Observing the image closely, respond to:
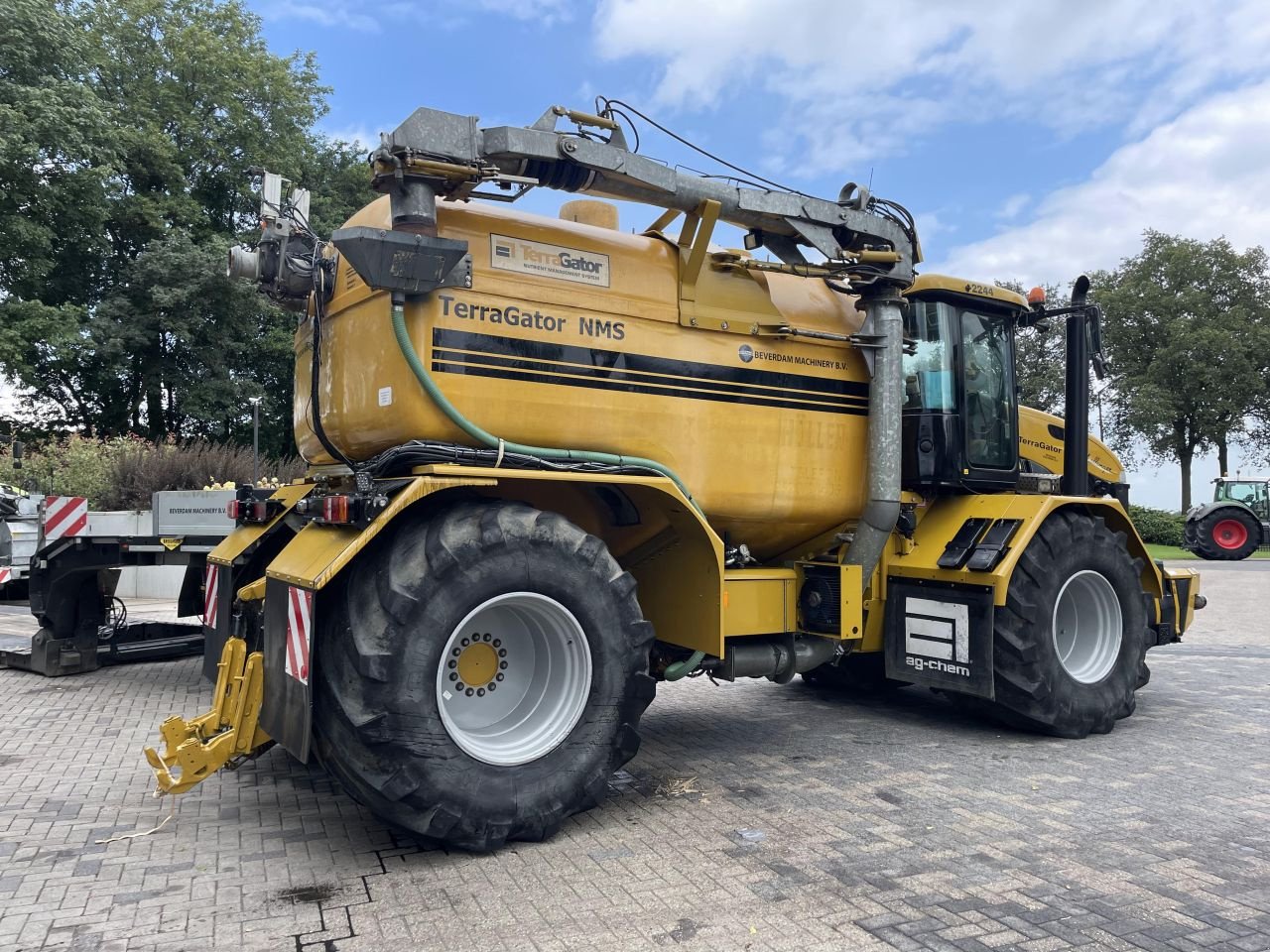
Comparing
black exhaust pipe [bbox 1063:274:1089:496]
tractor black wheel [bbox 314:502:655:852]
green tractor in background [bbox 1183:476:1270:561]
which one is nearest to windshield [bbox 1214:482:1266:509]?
green tractor in background [bbox 1183:476:1270:561]

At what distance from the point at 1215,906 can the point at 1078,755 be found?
89.3 inches

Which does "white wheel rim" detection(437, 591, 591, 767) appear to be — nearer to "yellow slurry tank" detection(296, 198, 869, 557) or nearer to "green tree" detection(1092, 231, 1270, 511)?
"yellow slurry tank" detection(296, 198, 869, 557)

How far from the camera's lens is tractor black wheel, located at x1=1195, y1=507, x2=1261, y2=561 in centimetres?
2472

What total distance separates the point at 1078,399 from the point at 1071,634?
5.52ft

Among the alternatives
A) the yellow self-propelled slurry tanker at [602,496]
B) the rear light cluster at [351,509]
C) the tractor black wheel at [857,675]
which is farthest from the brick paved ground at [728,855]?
the rear light cluster at [351,509]

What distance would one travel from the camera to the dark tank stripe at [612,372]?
14.9 ft

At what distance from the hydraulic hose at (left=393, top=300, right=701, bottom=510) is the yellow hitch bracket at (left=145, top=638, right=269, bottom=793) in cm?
141

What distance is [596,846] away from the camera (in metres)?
4.26

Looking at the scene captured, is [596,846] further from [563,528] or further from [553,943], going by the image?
[563,528]

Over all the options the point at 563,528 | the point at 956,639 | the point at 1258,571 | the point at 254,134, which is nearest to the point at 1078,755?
the point at 956,639

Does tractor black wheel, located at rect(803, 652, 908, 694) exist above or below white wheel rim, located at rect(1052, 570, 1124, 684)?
below

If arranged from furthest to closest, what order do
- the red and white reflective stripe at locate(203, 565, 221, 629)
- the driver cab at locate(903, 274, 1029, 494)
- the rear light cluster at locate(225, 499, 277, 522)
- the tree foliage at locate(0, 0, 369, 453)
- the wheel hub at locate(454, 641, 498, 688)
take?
the tree foliage at locate(0, 0, 369, 453) → the driver cab at locate(903, 274, 1029, 494) → the rear light cluster at locate(225, 499, 277, 522) → the red and white reflective stripe at locate(203, 565, 221, 629) → the wheel hub at locate(454, 641, 498, 688)

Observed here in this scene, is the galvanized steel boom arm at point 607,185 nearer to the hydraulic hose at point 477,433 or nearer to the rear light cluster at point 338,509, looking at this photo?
the hydraulic hose at point 477,433

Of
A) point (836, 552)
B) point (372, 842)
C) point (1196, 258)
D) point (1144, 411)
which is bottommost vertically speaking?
point (372, 842)
